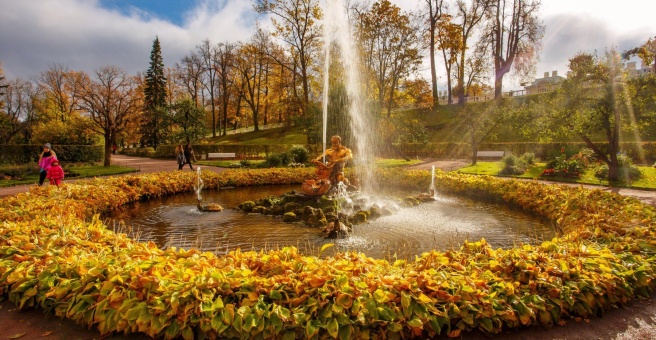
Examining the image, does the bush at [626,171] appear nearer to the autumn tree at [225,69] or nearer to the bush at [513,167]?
Answer: the bush at [513,167]

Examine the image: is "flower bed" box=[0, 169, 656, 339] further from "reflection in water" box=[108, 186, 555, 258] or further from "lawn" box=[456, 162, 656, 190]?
"lawn" box=[456, 162, 656, 190]

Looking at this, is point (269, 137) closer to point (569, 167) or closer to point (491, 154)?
point (491, 154)

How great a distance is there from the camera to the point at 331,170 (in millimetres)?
10625

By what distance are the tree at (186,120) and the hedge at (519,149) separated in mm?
17514

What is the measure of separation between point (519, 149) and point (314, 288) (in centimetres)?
2747

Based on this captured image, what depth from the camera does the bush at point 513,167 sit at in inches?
712

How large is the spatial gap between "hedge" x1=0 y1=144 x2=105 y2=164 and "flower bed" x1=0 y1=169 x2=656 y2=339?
2315 centimetres

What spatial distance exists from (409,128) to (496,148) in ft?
23.6

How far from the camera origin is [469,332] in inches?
122

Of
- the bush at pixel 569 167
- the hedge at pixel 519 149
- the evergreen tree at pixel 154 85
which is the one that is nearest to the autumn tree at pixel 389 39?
the hedge at pixel 519 149

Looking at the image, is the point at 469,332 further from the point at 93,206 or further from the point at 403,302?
the point at 93,206

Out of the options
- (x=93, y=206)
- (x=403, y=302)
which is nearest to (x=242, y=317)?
(x=403, y=302)

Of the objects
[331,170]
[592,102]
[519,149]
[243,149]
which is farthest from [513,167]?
[243,149]

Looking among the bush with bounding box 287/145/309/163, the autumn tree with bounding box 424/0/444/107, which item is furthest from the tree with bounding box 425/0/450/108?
the bush with bounding box 287/145/309/163
